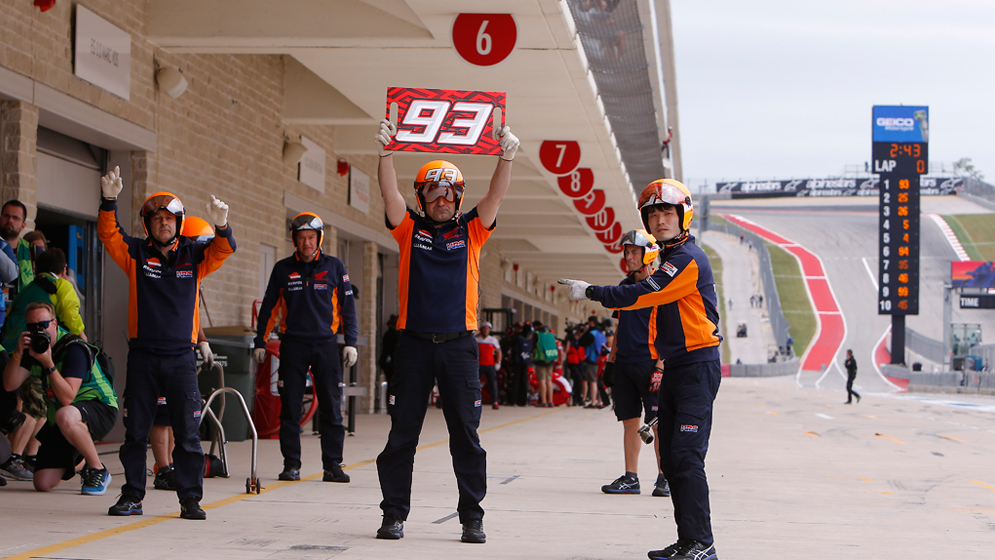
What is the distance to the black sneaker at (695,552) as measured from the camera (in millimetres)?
4843

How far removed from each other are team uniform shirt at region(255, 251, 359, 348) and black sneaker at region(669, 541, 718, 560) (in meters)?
4.06

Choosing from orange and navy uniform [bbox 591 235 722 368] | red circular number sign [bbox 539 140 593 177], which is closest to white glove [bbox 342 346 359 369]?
orange and navy uniform [bbox 591 235 722 368]

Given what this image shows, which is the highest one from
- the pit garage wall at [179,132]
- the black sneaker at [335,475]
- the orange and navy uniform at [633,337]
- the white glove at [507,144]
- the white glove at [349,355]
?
the pit garage wall at [179,132]

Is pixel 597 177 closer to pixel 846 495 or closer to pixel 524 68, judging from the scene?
pixel 524 68

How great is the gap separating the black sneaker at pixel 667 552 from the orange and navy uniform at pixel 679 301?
0.87 metres

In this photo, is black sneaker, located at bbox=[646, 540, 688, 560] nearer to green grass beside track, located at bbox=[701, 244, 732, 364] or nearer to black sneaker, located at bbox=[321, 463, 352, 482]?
black sneaker, located at bbox=[321, 463, 352, 482]

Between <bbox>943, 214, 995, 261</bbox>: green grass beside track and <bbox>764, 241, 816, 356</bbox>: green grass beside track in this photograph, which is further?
<bbox>943, 214, 995, 261</bbox>: green grass beside track

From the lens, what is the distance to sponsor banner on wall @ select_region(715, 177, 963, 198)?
132625mm

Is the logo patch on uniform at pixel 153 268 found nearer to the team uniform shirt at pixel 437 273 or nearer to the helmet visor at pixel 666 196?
the team uniform shirt at pixel 437 273

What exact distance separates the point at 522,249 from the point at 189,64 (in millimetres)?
23008

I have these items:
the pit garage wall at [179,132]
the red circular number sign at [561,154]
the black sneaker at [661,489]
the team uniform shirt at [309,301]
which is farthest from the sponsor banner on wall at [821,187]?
the team uniform shirt at [309,301]

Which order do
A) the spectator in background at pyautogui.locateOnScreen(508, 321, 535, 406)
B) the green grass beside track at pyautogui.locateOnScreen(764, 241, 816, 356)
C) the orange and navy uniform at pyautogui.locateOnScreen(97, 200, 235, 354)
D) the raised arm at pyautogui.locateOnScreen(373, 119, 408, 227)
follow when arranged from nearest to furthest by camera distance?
1. the raised arm at pyautogui.locateOnScreen(373, 119, 408, 227)
2. the orange and navy uniform at pyautogui.locateOnScreen(97, 200, 235, 354)
3. the spectator in background at pyautogui.locateOnScreen(508, 321, 535, 406)
4. the green grass beside track at pyautogui.locateOnScreen(764, 241, 816, 356)

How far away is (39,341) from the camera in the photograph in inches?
260

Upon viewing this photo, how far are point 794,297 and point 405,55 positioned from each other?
257ft
